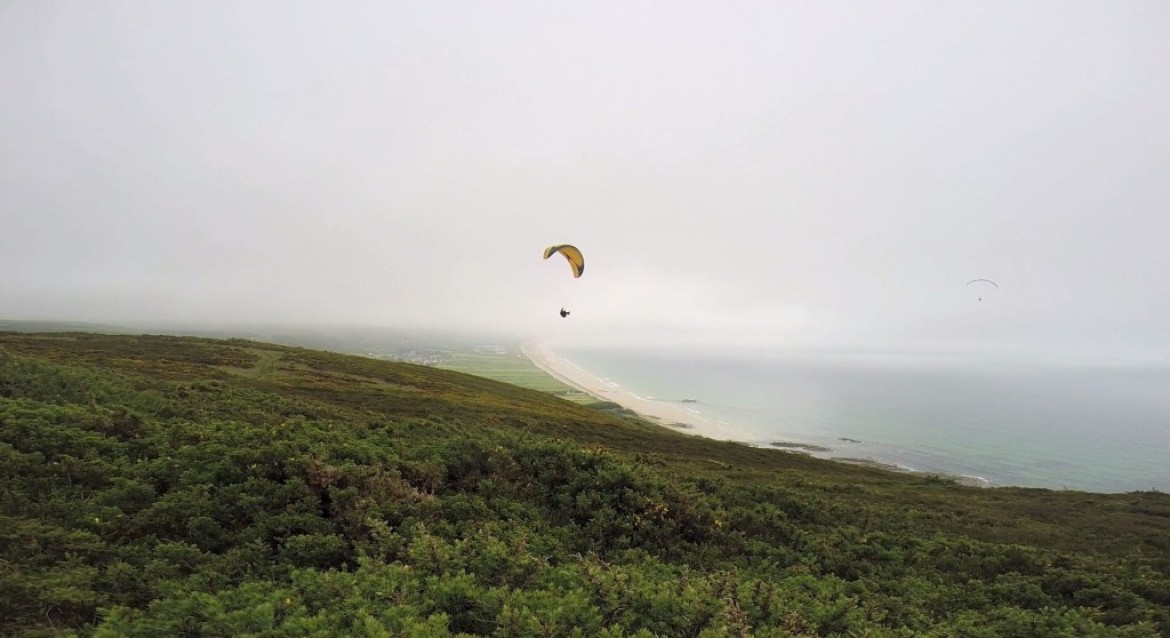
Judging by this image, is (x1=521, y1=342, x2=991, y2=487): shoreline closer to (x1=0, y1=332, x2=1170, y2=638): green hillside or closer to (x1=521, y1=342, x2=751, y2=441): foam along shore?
(x1=521, y1=342, x2=751, y2=441): foam along shore

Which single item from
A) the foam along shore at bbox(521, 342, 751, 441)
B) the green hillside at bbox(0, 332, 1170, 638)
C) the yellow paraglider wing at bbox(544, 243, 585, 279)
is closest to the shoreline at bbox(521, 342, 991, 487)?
the foam along shore at bbox(521, 342, 751, 441)

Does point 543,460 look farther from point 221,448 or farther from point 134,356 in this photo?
point 134,356

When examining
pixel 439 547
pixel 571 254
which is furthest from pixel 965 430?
pixel 439 547

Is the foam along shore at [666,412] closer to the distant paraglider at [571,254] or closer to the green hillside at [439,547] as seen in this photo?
the distant paraglider at [571,254]

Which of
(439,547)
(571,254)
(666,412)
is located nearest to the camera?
(439,547)

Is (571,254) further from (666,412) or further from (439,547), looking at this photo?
(666,412)

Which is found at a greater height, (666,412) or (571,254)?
(571,254)

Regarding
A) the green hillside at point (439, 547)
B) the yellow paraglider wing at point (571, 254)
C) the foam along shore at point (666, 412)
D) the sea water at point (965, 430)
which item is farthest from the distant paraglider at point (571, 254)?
the sea water at point (965, 430)

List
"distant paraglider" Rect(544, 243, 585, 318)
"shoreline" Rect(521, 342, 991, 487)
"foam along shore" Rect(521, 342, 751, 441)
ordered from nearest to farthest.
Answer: "distant paraglider" Rect(544, 243, 585, 318), "shoreline" Rect(521, 342, 991, 487), "foam along shore" Rect(521, 342, 751, 441)
